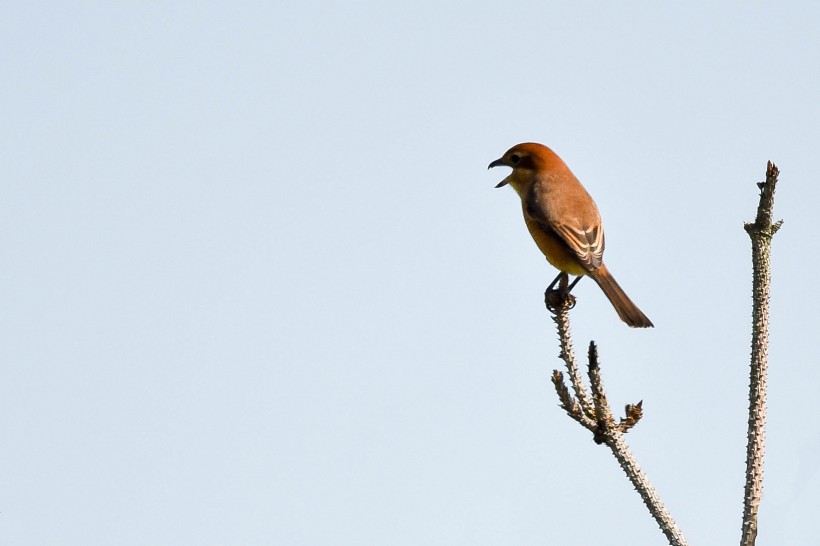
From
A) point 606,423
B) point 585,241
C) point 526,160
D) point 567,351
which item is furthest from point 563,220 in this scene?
point 606,423

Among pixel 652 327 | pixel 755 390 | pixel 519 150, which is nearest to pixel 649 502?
pixel 755 390

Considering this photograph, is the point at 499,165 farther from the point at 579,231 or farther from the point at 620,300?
the point at 620,300

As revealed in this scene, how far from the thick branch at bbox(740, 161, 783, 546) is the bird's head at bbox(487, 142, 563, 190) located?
416 cm

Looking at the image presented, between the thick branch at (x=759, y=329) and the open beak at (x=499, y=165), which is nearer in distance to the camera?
the thick branch at (x=759, y=329)

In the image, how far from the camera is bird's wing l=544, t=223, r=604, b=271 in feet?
22.6

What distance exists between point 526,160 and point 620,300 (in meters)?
1.90

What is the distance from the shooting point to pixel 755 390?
3682 mm

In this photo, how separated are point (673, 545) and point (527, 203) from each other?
4372 millimetres

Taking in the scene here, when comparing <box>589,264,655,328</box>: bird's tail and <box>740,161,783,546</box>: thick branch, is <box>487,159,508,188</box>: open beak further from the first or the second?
<box>740,161,783,546</box>: thick branch

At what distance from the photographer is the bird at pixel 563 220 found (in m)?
6.83

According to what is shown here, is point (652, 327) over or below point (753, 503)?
over

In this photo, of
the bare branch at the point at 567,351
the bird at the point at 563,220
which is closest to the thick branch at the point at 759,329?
the bare branch at the point at 567,351

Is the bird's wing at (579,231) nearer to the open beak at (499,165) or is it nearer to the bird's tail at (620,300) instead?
the bird's tail at (620,300)

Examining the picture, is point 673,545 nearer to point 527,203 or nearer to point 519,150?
point 527,203
